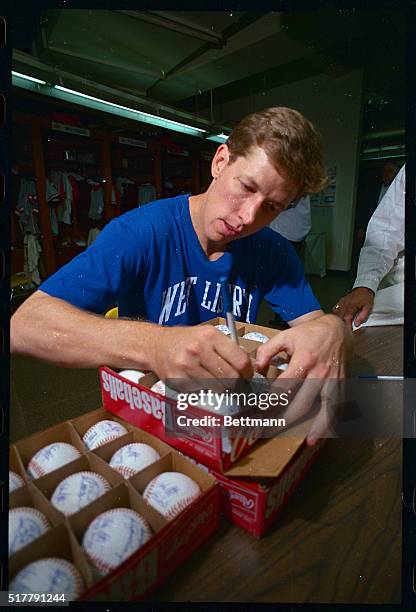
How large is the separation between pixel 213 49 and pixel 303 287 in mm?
487

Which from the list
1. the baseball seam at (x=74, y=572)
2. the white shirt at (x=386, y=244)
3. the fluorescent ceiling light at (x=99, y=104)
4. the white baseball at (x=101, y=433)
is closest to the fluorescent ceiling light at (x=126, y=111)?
the fluorescent ceiling light at (x=99, y=104)

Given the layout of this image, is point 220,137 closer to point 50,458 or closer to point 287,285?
point 287,285

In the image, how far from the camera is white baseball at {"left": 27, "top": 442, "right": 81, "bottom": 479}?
0.45 m

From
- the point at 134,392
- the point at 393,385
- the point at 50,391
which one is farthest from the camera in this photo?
the point at 393,385

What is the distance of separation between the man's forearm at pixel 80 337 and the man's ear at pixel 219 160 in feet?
1.13

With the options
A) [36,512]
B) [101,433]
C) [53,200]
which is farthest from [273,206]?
[36,512]

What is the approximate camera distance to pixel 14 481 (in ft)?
1.38

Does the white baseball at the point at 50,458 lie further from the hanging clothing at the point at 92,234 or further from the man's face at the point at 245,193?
the man's face at the point at 245,193

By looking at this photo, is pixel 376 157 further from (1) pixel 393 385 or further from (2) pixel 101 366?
(2) pixel 101 366

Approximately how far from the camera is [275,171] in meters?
0.65

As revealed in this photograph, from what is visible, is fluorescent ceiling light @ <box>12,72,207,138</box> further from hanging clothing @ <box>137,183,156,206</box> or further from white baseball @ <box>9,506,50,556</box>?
white baseball @ <box>9,506,50,556</box>

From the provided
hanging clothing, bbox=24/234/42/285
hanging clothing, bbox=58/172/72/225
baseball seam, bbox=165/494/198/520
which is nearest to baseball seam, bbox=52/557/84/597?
baseball seam, bbox=165/494/198/520

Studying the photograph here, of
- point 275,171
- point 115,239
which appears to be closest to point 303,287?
point 275,171

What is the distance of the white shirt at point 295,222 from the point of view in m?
0.73
